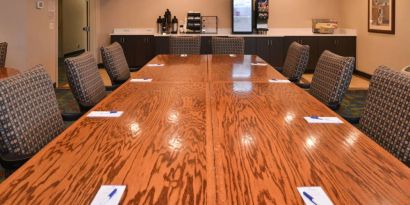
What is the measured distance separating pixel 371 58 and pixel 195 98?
5.86m

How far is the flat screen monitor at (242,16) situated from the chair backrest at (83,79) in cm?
550

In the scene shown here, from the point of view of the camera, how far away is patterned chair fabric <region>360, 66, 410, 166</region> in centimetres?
173

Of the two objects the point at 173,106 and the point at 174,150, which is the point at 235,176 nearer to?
the point at 174,150

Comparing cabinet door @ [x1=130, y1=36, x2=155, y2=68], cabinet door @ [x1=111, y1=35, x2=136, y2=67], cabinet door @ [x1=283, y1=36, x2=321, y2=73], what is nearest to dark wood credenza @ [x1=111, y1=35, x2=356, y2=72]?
cabinet door @ [x1=283, y1=36, x2=321, y2=73]

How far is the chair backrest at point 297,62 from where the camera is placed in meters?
3.75

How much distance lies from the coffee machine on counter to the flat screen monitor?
1.24 metres

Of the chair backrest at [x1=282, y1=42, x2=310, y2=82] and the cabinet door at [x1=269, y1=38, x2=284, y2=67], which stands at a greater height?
the cabinet door at [x1=269, y1=38, x2=284, y2=67]

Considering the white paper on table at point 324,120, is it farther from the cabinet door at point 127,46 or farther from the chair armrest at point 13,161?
the cabinet door at point 127,46

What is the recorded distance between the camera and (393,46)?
6.34 meters

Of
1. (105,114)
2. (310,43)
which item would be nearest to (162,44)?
(310,43)

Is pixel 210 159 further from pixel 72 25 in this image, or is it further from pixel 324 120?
pixel 72 25

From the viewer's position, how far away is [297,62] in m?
3.82

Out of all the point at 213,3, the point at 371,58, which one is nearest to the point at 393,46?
the point at 371,58

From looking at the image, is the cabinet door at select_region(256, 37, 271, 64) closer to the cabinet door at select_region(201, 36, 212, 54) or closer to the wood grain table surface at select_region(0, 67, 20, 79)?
the cabinet door at select_region(201, 36, 212, 54)
